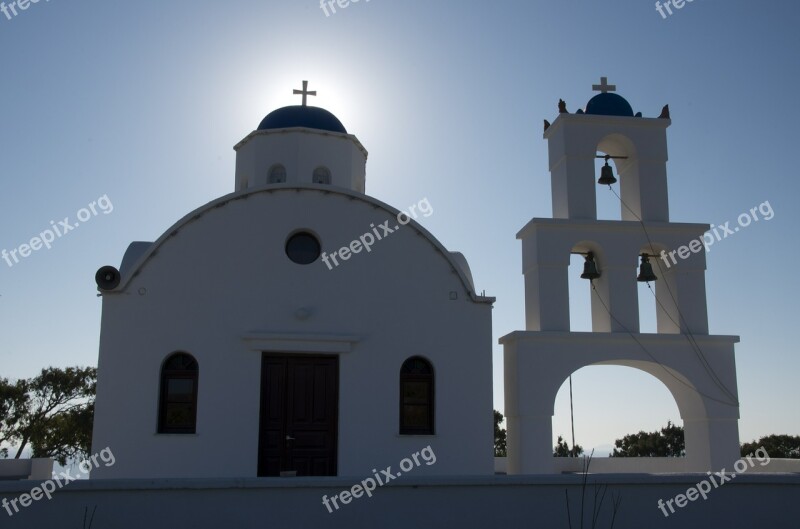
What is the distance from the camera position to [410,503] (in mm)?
9070

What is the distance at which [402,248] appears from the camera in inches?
548

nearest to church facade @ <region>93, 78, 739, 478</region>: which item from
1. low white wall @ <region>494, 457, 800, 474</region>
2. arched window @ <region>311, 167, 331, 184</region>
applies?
low white wall @ <region>494, 457, 800, 474</region>

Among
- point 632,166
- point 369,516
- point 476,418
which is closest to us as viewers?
point 369,516

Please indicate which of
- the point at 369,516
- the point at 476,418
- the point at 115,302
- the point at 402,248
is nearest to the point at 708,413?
the point at 476,418

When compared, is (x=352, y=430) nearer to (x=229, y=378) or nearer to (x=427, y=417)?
(x=427, y=417)

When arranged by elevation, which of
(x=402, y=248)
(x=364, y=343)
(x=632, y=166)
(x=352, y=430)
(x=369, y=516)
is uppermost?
(x=632, y=166)

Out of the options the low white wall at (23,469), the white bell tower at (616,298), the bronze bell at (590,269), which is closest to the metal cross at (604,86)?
the white bell tower at (616,298)

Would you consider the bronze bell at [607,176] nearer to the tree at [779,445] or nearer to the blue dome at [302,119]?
the blue dome at [302,119]

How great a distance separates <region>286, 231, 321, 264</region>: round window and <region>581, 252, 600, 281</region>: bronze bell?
15.6 feet

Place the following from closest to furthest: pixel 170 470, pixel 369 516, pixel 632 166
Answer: pixel 369 516 < pixel 170 470 < pixel 632 166

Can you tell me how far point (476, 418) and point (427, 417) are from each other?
81 centimetres

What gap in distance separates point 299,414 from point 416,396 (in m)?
1.94

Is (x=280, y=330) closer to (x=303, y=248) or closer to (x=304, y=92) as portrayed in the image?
(x=303, y=248)

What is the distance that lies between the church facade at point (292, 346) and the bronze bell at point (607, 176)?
3401 millimetres
